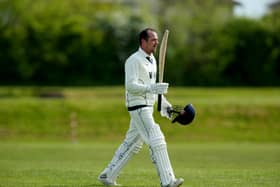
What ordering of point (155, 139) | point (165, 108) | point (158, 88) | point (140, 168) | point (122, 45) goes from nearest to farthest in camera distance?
point (158, 88) < point (155, 139) < point (165, 108) < point (140, 168) < point (122, 45)

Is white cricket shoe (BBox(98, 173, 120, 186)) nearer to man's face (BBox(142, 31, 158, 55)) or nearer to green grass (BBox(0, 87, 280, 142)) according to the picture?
man's face (BBox(142, 31, 158, 55))

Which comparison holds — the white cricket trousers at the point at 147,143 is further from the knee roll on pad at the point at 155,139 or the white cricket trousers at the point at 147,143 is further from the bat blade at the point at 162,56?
the bat blade at the point at 162,56

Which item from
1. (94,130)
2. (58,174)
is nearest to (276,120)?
(94,130)

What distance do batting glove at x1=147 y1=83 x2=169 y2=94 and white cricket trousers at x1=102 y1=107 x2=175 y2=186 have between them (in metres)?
0.53

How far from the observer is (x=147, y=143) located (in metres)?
13.6

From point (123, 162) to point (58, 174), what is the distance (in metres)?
2.74

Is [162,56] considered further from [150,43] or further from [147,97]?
[147,97]

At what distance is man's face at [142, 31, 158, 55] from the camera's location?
44.0 feet

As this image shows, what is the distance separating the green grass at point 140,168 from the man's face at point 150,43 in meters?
2.36

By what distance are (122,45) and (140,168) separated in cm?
4809

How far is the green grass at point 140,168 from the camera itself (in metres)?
14.9

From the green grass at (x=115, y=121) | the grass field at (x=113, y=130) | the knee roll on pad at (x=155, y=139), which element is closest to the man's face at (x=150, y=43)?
the knee roll on pad at (x=155, y=139)

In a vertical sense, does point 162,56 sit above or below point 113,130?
above

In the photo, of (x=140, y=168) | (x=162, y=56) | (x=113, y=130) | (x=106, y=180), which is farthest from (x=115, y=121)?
(x=162, y=56)
